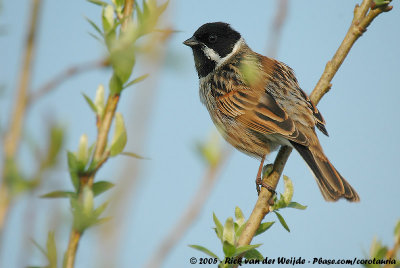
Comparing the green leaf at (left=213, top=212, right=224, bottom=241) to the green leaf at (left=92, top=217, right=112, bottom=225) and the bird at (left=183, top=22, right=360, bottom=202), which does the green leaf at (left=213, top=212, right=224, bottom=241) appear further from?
the bird at (left=183, top=22, right=360, bottom=202)

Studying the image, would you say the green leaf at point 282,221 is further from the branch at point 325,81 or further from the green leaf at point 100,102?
the green leaf at point 100,102

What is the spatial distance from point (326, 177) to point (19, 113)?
3.42m

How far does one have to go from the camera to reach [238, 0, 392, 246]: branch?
2.32 metres

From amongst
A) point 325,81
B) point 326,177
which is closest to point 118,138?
point 325,81

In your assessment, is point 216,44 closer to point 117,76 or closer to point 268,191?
point 268,191

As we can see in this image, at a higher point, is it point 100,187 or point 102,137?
point 102,137

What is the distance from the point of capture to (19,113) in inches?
41.4

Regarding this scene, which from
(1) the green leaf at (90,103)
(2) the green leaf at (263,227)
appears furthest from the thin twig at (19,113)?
(2) the green leaf at (263,227)

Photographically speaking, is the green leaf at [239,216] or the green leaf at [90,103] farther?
the green leaf at [239,216]

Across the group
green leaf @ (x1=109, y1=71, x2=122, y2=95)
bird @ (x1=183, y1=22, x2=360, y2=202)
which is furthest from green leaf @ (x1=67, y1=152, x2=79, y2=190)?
bird @ (x1=183, y1=22, x2=360, y2=202)

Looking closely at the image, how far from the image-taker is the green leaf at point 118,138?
134cm

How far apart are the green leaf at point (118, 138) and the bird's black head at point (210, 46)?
14.9 feet

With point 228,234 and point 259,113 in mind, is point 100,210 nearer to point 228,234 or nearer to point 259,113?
point 228,234

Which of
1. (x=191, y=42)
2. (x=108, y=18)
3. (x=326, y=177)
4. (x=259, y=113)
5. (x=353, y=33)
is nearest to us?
(x=108, y=18)
